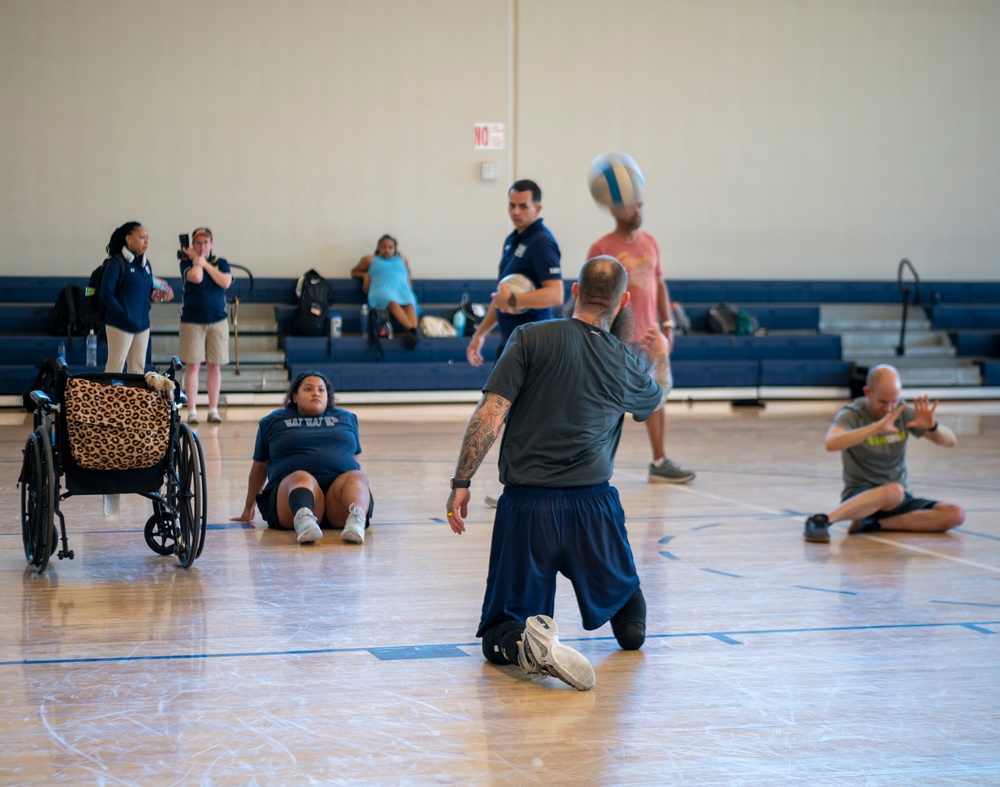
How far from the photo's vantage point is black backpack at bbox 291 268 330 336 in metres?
11.2

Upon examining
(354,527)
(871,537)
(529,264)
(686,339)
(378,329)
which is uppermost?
(529,264)

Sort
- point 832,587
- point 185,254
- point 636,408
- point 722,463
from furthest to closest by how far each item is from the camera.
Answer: point 185,254
point 722,463
point 832,587
point 636,408

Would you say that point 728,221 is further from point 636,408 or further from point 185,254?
point 636,408

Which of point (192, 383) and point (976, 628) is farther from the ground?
point (192, 383)

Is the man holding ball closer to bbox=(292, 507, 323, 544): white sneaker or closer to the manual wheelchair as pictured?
bbox=(292, 507, 323, 544): white sneaker

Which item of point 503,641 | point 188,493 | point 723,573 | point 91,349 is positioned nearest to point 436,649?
point 503,641

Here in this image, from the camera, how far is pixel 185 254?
8.86 metres

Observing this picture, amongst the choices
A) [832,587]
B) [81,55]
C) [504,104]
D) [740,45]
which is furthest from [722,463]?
[81,55]

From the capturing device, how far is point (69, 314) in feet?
34.6

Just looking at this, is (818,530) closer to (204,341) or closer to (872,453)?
(872,453)

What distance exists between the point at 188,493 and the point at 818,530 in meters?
2.63

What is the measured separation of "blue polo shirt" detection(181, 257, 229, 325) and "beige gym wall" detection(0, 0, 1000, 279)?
3.24m

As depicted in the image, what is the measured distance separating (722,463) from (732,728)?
192 inches

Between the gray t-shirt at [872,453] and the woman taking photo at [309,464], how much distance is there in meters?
2.16
